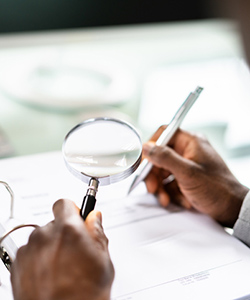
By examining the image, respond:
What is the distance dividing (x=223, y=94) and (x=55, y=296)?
1022mm

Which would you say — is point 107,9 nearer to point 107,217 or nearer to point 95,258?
point 107,217

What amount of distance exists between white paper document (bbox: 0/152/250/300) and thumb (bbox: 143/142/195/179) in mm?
83

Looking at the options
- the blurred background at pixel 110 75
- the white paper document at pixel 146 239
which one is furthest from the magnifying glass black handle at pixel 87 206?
the blurred background at pixel 110 75

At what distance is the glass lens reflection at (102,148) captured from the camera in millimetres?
708

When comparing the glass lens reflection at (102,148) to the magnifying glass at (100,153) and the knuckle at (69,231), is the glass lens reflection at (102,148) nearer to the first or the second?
the magnifying glass at (100,153)

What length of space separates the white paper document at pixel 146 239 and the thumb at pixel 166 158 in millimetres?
83

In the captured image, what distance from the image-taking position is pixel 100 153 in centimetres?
75

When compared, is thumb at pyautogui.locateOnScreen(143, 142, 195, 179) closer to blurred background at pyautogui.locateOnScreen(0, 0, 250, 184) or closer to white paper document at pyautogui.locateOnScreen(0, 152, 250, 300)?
white paper document at pyautogui.locateOnScreen(0, 152, 250, 300)

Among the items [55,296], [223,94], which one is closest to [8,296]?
[55,296]

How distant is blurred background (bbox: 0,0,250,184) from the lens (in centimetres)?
120

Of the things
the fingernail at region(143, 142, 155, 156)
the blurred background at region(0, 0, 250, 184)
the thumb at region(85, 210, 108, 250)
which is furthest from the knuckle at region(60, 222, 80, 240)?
the blurred background at region(0, 0, 250, 184)

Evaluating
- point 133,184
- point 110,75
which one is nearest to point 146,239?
point 133,184

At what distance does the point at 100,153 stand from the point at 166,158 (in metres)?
0.16

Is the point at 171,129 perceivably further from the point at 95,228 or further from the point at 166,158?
the point at 95,228
